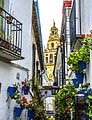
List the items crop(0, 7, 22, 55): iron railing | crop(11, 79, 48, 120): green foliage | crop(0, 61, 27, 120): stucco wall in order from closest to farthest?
crop(0, 7, 22, 55): iron railing < crop(0, 61, 27, 120): stucco wall < crop(11, 79, 48, 120): green foliage

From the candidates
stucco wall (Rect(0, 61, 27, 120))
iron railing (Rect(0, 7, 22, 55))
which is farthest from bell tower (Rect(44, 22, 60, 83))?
iron railing (Rect(0, 7, 22, 55))

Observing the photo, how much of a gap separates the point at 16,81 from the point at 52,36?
2465 inches

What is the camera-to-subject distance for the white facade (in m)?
8.12

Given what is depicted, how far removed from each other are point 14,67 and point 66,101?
2024mm

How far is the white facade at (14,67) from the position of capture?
812 cm

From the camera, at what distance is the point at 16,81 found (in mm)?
9203

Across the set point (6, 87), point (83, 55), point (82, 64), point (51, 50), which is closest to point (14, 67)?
point (6, 87)

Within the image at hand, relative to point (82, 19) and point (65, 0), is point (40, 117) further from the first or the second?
point (65, 0)

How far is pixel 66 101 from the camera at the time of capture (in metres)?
8.88

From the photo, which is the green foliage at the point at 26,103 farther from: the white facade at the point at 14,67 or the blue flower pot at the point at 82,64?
the blue flower pot at the point at 82,64

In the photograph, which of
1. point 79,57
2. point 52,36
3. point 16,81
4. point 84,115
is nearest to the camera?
point 84,115

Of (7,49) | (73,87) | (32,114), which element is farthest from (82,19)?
(32,114)

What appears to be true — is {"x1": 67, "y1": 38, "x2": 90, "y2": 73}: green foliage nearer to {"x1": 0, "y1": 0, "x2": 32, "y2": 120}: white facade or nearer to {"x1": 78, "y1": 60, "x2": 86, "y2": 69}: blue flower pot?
{"x1": 78, "y1": 60, "x2": 86, "y2": 69}: blue flower pot

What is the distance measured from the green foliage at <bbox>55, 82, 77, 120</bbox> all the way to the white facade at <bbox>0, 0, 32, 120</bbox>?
1.46 meters
